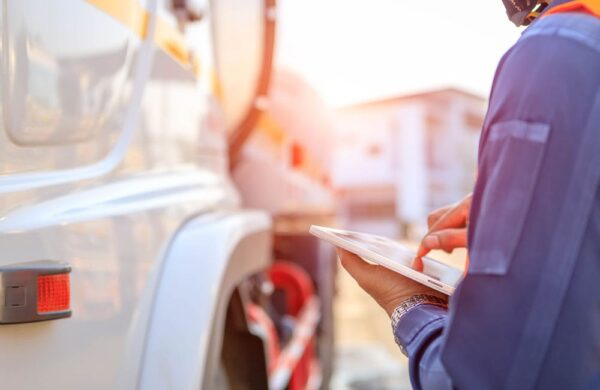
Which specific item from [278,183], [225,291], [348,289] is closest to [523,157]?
[225,291]

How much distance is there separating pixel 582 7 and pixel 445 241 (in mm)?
559

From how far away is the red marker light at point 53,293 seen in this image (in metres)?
1.15

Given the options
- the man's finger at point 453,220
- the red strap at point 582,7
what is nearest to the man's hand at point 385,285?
the man's finger at point 453,220

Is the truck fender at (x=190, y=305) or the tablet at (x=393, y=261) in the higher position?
the tablet at (x=393, y=261)

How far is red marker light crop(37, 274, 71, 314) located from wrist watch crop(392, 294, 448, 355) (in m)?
0.58

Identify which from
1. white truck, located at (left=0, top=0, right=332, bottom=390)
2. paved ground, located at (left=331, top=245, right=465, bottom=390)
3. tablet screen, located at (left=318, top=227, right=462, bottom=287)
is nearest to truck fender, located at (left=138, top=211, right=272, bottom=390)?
white truck, located at (left=0, top=0, right=332, bottom=390)

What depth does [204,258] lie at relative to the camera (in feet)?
5.74

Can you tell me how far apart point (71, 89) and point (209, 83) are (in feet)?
3.09

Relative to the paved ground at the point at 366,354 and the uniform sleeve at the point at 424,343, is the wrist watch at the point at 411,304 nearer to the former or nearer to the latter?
the uniform sleeve at the point at 424,343

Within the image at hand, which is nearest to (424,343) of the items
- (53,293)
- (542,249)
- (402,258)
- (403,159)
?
(542,249)

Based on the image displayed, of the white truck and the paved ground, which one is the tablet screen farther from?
the paved ground

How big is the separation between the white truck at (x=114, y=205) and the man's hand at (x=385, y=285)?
20.7 inches

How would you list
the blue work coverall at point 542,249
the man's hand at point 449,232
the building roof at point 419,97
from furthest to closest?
the building roof at point 419,97 < the man's hand at point 449,232 < the blue work coverall at point 542,249

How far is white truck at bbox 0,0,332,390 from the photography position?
46.4 inches
